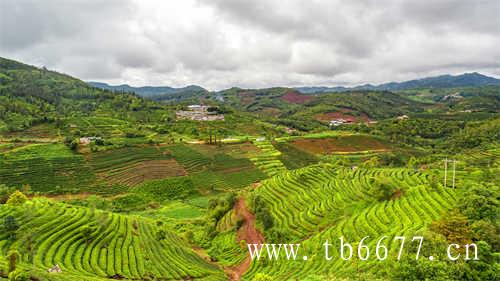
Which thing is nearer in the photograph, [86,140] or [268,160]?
[86,140]

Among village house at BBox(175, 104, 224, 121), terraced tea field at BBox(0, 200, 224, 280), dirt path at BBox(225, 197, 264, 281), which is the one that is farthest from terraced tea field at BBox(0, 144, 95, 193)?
village house at BBox(175, 104, 224, 121)

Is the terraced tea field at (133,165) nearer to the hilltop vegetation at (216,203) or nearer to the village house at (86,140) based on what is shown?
the hilltop vegetation at (216,203)

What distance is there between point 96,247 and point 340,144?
338 ft

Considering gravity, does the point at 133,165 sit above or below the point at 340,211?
below

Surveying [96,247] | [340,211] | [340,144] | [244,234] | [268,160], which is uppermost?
[340,211]

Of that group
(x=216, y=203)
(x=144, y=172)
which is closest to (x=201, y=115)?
(x=144, y=172)

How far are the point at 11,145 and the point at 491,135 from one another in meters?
164

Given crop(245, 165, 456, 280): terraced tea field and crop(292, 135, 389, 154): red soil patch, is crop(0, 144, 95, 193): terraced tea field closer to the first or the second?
crop(245, 165, 456, 280): terraced tea field

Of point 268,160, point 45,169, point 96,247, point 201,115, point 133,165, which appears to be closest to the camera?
point 96,247

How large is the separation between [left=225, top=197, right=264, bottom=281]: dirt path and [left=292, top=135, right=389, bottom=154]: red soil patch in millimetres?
63809

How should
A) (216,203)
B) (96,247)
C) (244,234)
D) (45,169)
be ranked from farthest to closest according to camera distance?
(45,169)
(216,203)
(244,234)
(96,247)

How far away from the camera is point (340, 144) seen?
405ft

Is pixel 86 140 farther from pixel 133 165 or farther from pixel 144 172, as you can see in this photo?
pixel 144 172

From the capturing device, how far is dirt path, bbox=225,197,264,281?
40397 mm
